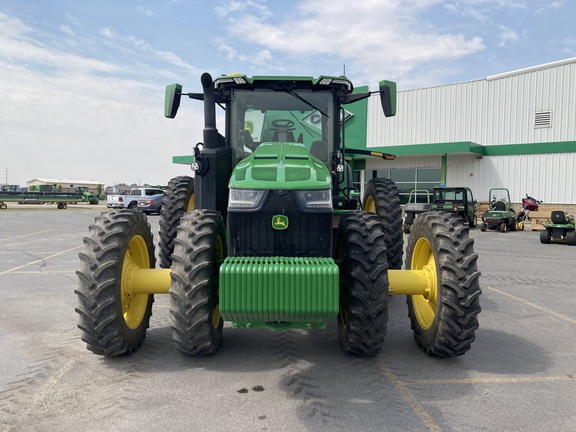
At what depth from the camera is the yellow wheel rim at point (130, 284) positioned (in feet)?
13.8

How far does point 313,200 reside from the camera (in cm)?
401

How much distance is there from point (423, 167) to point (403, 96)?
4.78 meters

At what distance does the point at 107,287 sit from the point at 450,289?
301 centimetres

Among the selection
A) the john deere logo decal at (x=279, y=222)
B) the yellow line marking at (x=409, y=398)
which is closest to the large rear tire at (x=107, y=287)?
the john deere logo decal at (x=279, y=222)

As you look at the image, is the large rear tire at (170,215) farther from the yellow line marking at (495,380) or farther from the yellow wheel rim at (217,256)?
the yellow line marking at (495,380)

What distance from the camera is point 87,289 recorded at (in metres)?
3.84

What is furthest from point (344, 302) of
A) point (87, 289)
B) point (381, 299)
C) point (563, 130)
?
point (563, 130)

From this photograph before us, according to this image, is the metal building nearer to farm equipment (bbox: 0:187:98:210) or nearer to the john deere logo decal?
the john deere logo decal

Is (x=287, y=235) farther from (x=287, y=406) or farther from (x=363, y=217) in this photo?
(x=287, y=406)

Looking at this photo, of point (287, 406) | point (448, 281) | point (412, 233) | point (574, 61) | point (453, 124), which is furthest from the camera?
point (453, 124)

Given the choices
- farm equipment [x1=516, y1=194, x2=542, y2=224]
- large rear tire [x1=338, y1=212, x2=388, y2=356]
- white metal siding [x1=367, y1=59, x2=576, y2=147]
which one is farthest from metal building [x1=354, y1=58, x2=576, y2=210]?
large rear tire [x1=338, y1=212, x2=388, y2=356]

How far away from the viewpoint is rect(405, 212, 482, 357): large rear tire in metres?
3.89

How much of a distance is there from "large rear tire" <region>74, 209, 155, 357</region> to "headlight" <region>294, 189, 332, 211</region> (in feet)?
5.46

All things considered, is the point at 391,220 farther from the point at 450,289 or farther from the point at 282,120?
the point at 450,289
